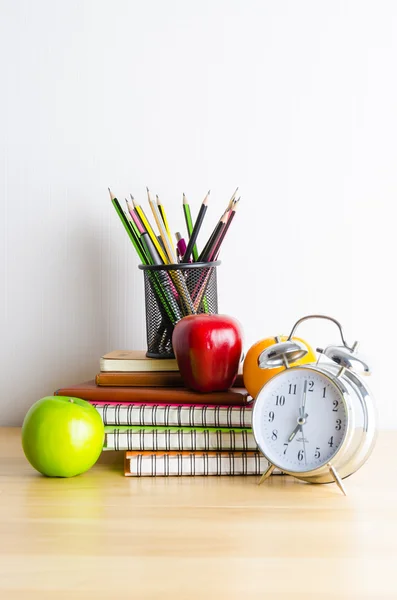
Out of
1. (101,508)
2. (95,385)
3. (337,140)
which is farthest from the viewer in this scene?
(337,140)

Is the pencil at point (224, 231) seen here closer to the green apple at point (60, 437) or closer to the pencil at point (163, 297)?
the pencil at point (163, 297)

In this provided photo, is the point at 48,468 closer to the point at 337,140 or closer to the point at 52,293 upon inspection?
the point at 52,293

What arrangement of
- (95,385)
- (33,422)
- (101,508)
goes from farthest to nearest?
(95,385) → (33,422) → (101,508)

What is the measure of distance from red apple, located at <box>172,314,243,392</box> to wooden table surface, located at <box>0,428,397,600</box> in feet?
0.44

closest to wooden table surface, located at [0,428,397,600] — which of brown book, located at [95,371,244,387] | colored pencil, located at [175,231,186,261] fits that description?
brown book, located at [95,371,244,387]

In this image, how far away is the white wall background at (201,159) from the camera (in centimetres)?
124

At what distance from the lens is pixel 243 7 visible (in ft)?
4.09

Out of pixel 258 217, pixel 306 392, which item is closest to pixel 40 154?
pixel 258 217

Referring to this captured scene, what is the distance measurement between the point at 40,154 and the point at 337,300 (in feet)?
1.86

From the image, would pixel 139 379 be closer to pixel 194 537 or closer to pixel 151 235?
pixel 151 235

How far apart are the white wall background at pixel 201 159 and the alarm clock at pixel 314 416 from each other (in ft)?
1.02

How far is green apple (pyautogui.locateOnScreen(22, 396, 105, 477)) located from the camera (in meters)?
0.92

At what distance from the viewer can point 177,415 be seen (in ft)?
3.24

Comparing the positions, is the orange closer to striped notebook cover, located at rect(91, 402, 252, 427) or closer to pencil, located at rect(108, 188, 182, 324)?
striped notebook cover, located at rect(91, 402, 252, 427)
